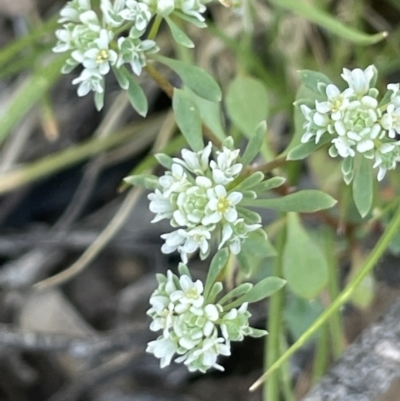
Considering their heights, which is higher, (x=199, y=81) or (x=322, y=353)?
(x=199, y=81)

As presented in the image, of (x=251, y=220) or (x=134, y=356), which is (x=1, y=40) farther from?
(x=251, y=220)

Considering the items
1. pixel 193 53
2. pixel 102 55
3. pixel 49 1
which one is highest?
pixel 102 55

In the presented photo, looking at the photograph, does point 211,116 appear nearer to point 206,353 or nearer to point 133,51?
point 133,51

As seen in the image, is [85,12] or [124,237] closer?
[85,12]

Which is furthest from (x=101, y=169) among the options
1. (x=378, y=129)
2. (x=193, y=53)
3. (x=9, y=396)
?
(x=378, y=129)

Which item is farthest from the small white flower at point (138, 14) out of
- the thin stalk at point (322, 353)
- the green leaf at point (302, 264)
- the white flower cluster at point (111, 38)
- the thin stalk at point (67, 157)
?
the thin stalk at point (67, 157)

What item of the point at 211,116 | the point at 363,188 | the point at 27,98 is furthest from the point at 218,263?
the point at 27,98

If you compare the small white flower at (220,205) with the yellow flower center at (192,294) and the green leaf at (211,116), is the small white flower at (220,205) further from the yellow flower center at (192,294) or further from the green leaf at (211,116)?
the green leaf at (211,116)
